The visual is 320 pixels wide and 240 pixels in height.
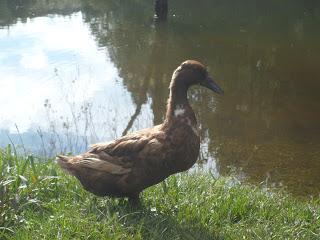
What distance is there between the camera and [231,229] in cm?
481

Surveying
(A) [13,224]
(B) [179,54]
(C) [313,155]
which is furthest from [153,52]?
(A) [13,224]

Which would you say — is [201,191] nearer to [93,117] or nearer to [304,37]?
[93,117]

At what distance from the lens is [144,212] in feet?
16.2

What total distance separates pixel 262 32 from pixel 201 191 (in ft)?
52.7

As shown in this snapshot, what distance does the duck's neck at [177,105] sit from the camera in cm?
524

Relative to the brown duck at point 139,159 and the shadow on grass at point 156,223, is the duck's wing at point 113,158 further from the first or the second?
the shadow on grass at point 156,223

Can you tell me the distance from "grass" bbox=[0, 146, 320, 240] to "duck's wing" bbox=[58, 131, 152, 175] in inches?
11.1

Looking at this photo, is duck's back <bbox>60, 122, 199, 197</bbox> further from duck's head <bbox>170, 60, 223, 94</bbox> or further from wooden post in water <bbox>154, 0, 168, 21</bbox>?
wooden post in water <bbox>154, 0, 168, 21</bbox>

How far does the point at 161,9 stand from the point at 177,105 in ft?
53.2

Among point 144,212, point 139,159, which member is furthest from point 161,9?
point 144,212

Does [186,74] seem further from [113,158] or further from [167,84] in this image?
[167,84]

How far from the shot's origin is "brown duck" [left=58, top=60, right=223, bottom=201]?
495 centimetres

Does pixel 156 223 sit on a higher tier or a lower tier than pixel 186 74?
lower

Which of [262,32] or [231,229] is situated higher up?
[231,229]
